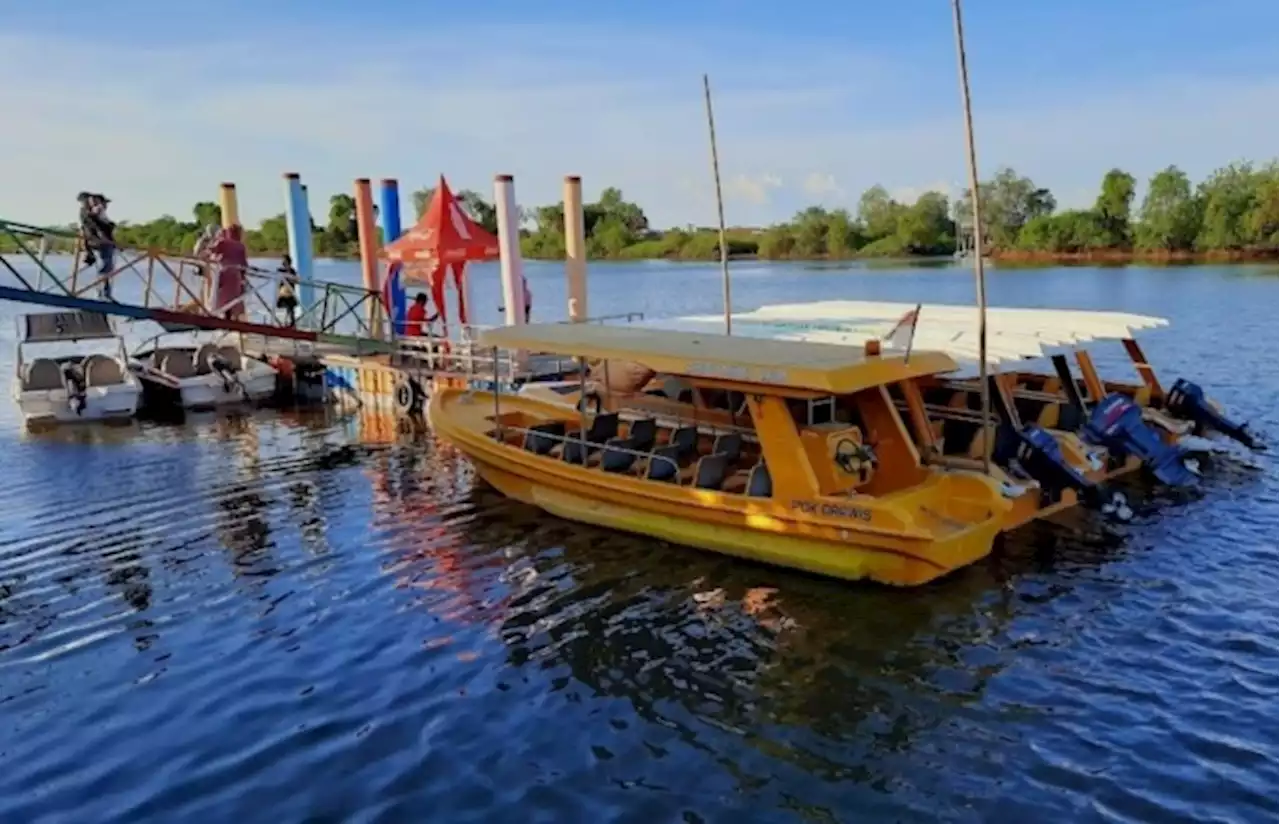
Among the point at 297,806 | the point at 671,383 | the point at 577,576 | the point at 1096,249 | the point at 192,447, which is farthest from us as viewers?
the point at 1096,249

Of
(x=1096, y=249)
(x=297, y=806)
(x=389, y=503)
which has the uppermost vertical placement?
(x=1096, y=249)

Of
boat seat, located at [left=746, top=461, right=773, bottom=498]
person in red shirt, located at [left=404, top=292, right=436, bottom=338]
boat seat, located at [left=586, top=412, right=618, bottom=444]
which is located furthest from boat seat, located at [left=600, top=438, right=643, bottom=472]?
person in red shirt, located at [left=404, top=292, right=436, bottom=338]

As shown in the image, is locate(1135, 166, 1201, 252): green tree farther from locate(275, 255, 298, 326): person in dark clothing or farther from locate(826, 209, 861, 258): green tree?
locate(275, 255, 298, 326): person in dark clothing

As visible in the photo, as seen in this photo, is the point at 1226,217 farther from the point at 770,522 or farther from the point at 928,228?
the point at 770,522

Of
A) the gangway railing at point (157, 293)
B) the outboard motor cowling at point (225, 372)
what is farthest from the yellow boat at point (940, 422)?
the outboard motor cowling at point (225, 372)

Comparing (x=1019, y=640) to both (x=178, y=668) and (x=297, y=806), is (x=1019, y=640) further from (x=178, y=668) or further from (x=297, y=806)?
(x=178, y=668)

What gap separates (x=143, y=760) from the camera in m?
8.91

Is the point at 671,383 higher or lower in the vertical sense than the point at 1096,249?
lower

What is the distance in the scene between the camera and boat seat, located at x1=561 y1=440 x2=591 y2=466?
1500 centimetres

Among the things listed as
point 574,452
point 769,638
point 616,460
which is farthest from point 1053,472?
point 574,452

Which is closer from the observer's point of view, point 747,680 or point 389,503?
point 747,680

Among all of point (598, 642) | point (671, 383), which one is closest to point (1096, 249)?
point (671, 383)

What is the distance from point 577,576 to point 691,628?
2109 mm

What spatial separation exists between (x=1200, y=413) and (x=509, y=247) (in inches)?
534
